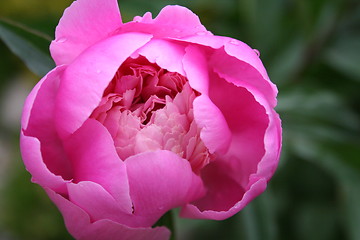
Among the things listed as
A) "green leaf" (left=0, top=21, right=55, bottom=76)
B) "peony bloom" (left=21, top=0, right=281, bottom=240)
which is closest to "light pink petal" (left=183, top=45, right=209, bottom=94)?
"peony bloom" (left=21, top=0, right=281, bottom=240)

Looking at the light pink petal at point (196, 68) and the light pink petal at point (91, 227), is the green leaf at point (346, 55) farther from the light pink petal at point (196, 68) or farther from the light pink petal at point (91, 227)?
the light pink petal at point (91, 227)

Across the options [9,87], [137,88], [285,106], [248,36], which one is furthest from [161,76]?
[9,87]

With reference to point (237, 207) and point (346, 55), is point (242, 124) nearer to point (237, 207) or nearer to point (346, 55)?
point (237, 207)

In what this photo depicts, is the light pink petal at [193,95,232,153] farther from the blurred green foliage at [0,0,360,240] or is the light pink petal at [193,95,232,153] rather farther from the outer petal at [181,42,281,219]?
the blurred green foliage at [0,0,360,240]

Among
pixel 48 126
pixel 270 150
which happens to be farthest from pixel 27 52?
pixel 270 150

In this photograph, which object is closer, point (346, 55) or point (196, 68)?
point (196, 68)

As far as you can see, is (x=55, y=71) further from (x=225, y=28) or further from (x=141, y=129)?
(x=225, y=28)
